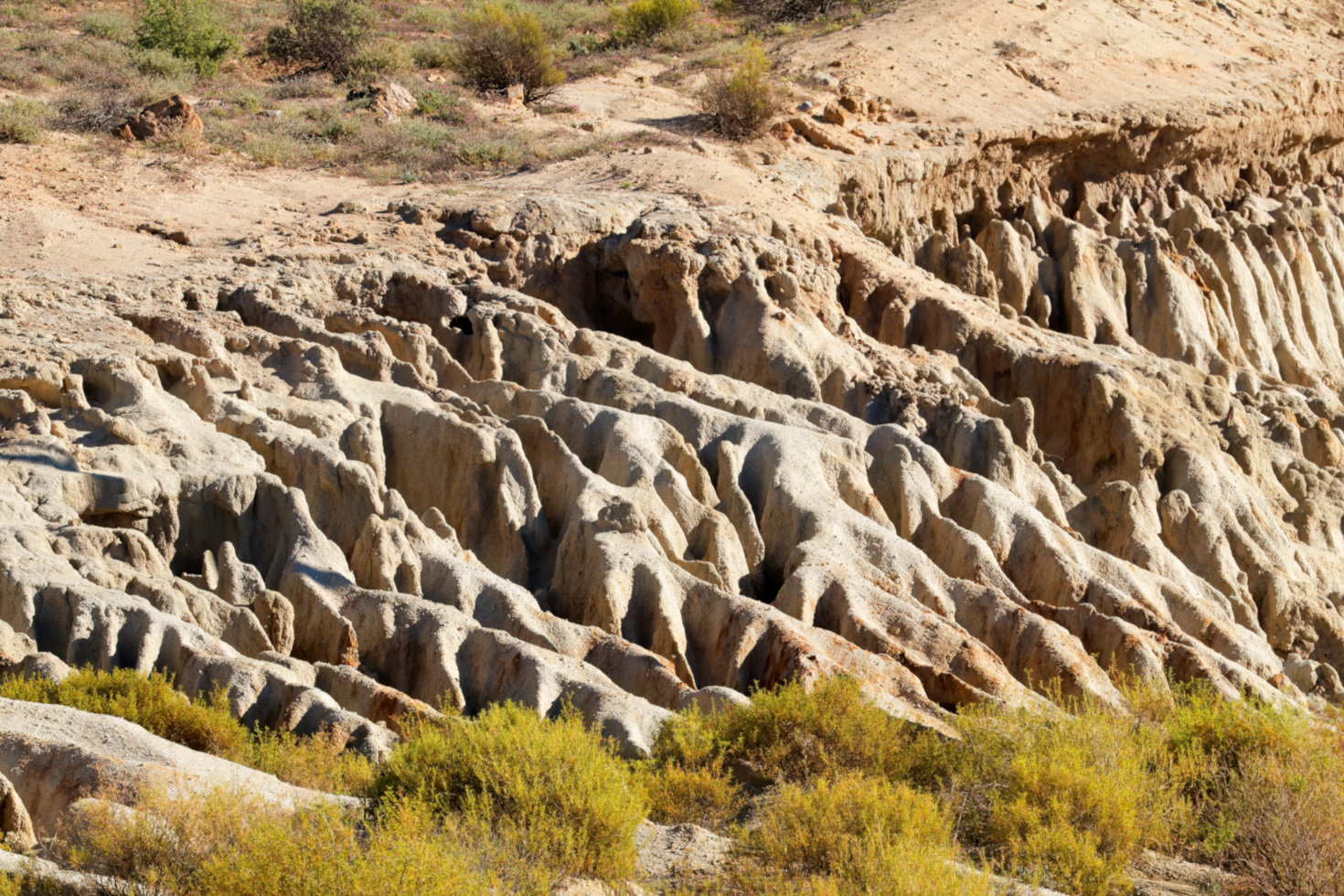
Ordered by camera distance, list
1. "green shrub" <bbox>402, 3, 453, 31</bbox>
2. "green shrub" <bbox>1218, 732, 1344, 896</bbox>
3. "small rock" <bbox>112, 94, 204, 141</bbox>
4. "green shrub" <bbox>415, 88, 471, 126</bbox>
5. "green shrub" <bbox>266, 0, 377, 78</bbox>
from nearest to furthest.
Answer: "green shrub" <bbox>1218, 732, 1344, 896</bbox>
"small rock" <bbox>112, 94, 204, 141</bbox>
"green shrub" <bbox>415, 88, 471, 126</bbox>
"green shrub" <bbox>266, 0, 377, 78</bbox>
"green shrub" <bbox>402, 3, 453, 31</bbox>

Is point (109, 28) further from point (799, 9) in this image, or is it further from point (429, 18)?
point (799, 9)

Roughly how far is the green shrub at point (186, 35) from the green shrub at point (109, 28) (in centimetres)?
42

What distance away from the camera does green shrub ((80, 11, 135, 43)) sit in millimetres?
34406

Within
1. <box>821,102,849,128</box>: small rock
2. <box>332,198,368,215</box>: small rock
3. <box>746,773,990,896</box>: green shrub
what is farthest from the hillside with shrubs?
<box>746,773,990,896</box>: green shrub

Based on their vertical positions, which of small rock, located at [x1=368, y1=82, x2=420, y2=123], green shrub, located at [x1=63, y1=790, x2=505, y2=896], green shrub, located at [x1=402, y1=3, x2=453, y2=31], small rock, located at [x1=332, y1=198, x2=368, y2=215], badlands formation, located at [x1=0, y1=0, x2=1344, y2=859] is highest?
green shrub, located at [x1=402, y1=3, x2=453, y2=31]

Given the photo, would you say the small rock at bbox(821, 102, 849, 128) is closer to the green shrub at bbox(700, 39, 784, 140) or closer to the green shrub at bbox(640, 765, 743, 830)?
the green shrub at bbox(700, 39, 784, 140)

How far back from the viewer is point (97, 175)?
24.0 m

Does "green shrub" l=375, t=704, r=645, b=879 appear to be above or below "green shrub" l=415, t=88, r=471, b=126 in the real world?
below

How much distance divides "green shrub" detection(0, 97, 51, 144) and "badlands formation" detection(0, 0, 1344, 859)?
32.4 inches

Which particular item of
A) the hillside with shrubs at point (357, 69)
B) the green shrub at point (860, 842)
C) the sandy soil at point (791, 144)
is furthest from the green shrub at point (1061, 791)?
the hillside with shrubs at point (357, 69)

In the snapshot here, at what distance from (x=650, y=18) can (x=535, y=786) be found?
114 ft

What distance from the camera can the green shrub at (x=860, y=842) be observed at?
8.05 metres

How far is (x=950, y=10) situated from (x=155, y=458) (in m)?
29.7

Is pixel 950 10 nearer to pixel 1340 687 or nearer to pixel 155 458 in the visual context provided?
pixel 1340 687
